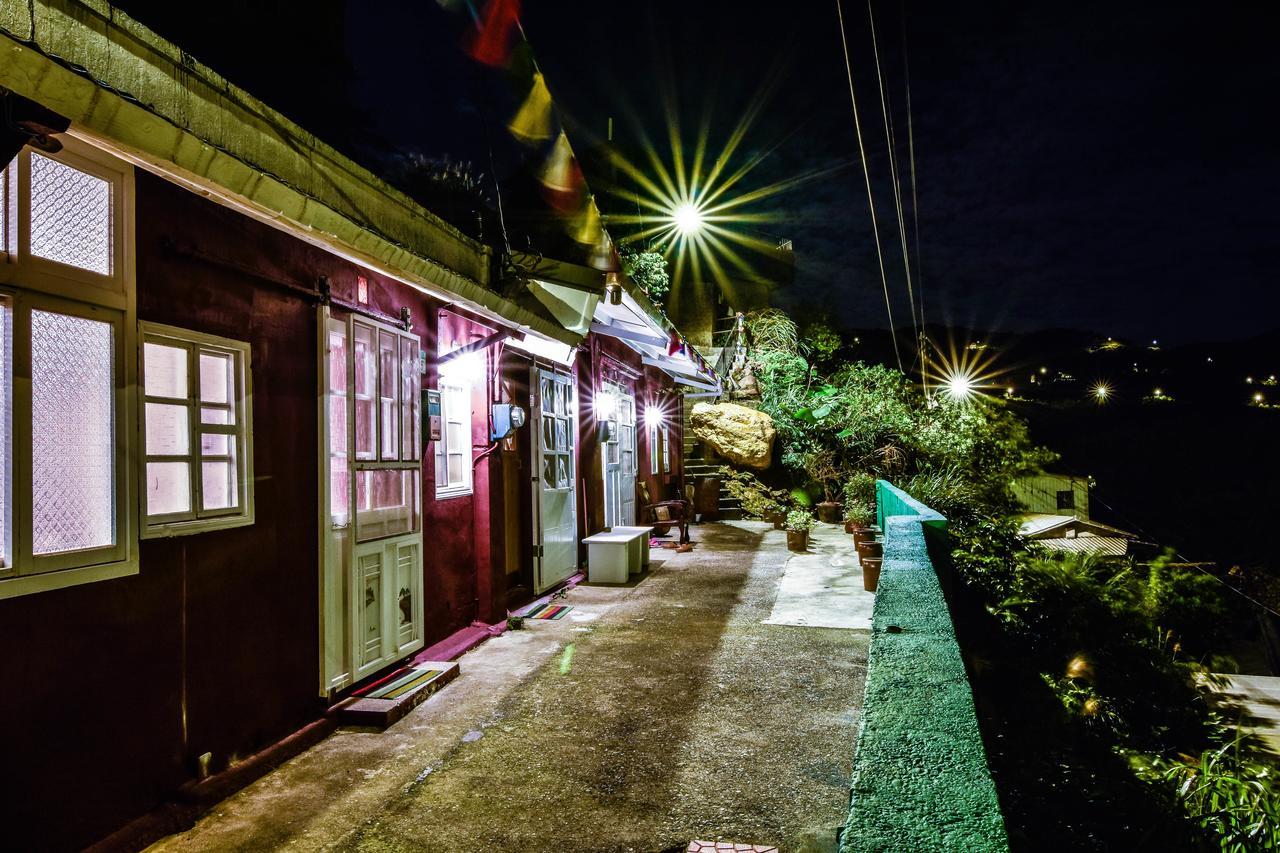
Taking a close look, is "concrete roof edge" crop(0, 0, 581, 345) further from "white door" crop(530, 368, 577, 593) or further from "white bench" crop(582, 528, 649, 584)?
"white bench" crop(582, 528, 649, 584)

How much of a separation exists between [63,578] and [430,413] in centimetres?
300

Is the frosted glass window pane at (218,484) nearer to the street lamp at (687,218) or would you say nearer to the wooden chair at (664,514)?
the wooden chair at (664,514)

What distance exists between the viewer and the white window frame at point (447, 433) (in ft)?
19.2

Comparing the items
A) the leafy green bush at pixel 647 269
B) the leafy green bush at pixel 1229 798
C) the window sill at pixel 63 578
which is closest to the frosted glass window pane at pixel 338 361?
the window sill at pixel 63 578

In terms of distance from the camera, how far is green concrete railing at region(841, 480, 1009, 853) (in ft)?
5.89

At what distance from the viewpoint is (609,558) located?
8.67 meters

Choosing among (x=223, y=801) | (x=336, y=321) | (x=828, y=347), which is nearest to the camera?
(x=223, y=801)

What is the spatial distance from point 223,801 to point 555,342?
4.75 meters

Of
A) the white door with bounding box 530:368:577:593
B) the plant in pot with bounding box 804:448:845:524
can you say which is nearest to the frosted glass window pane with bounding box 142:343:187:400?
the white door with bounding box 530:368:577:593

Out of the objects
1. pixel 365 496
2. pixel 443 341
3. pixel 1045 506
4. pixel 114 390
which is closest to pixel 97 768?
pixel 114 390

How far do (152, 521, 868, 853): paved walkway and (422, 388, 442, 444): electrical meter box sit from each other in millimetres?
1926

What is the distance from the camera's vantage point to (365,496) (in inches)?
185

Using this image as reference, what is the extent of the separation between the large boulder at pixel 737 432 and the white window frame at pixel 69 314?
556 inches

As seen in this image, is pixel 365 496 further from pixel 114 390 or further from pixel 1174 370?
pixel 1174 370
